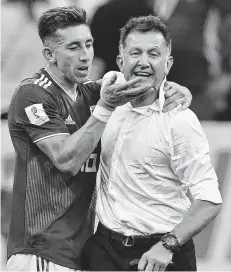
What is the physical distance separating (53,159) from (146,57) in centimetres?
53

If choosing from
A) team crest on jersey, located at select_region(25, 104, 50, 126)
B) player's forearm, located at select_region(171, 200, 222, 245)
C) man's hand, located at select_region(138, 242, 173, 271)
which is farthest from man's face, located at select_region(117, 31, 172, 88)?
man's hand, located at select_region(138, 242, 173, 271)

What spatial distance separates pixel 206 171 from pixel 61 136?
0.57m

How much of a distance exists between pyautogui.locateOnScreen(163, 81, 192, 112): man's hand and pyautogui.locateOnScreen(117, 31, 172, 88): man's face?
0.21 ft

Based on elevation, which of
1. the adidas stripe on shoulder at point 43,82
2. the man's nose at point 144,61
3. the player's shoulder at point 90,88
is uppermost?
the man's nose at point 144,61

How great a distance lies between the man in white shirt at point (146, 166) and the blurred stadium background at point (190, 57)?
50.6 inches

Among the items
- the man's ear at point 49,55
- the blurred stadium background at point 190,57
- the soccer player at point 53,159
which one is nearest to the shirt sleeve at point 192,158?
the soccer player at point 53,159

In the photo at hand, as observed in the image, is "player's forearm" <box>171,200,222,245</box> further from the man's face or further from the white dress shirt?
the man's face

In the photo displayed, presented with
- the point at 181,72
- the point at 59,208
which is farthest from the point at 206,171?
the point at 181,72

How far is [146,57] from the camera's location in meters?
2.76

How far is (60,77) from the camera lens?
9.66ft

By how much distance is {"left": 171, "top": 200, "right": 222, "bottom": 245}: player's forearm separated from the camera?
260 cm

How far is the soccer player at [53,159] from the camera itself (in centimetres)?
284

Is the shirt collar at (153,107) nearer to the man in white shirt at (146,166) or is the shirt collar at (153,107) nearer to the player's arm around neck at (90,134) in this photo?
the man in white shirt at (146,166)

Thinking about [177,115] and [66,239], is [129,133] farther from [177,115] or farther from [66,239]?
[66,239]
